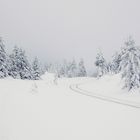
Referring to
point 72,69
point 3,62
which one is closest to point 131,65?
point 3,62

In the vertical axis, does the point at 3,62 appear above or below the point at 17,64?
above

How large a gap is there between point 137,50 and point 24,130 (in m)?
26.5

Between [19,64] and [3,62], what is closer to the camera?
[3,62]

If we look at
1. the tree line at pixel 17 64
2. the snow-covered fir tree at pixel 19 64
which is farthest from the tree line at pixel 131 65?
the snow-covered fir tree at pixel 19 64

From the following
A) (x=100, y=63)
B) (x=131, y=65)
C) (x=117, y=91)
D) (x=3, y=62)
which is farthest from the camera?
(x=100, y=63)

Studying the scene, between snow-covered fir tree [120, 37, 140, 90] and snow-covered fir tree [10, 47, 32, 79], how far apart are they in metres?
34.9

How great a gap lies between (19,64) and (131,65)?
121 feet

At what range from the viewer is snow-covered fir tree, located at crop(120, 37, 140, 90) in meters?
29.8

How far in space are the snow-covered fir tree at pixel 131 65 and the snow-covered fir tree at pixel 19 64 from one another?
34856mm

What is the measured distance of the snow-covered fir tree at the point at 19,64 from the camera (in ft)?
188

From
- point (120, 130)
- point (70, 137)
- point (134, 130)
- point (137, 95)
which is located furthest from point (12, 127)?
point (137, 95)

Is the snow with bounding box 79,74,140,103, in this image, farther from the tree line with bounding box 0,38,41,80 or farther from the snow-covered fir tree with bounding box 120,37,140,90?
the tree line with bounding box 0,38,41,80

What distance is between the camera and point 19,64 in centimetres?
5803

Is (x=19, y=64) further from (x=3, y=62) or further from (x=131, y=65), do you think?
(x=131, y=65)
